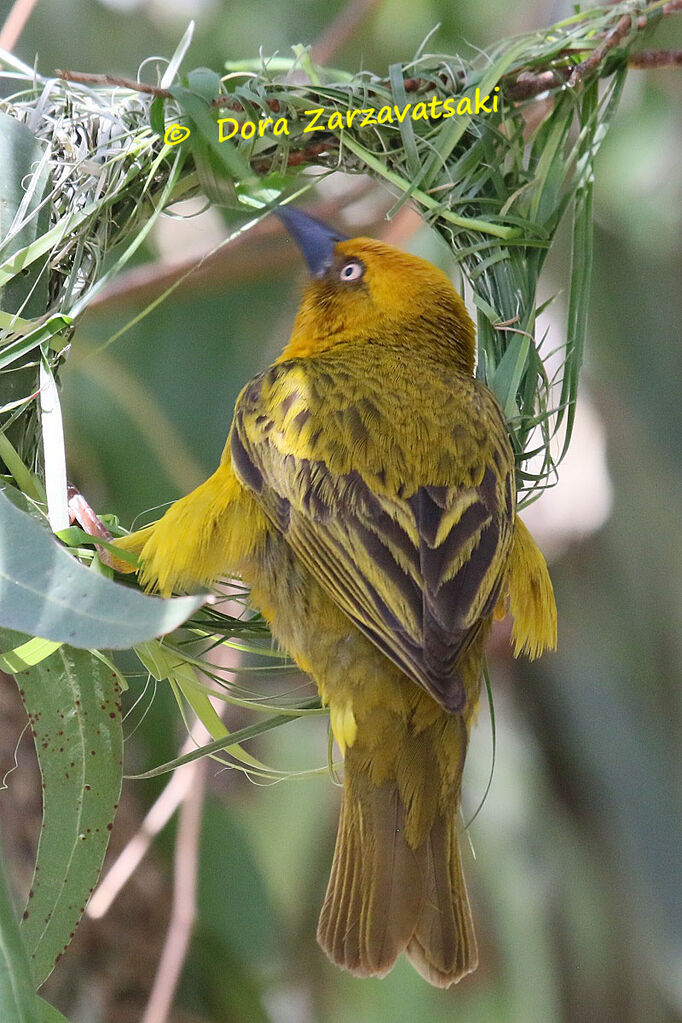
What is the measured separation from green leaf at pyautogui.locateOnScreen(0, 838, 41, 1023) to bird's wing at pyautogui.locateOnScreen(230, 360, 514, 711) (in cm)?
61

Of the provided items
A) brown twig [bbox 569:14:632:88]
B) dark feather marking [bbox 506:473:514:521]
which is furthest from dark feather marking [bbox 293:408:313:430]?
brown twig [bbox 569:14:632:88]

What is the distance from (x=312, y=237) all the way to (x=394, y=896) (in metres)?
1.33

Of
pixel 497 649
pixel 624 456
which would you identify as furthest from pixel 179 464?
pixel 624 456

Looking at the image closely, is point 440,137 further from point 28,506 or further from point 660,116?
point 660,116

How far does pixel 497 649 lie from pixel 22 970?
239 cm

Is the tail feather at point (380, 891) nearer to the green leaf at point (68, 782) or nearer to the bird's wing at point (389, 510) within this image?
the bird's wing at point (389, 510)

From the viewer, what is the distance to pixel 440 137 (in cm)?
220

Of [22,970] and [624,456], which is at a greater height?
[624,456]

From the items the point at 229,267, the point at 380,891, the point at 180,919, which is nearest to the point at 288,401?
the point at 380,891

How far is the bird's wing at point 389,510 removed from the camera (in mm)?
1771

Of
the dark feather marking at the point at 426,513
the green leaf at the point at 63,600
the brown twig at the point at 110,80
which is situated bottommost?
the green leaf at the point at 63,600

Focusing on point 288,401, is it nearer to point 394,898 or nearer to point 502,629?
point 394,898

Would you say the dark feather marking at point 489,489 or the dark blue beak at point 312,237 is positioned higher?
the dark blue beak at point 312,237
